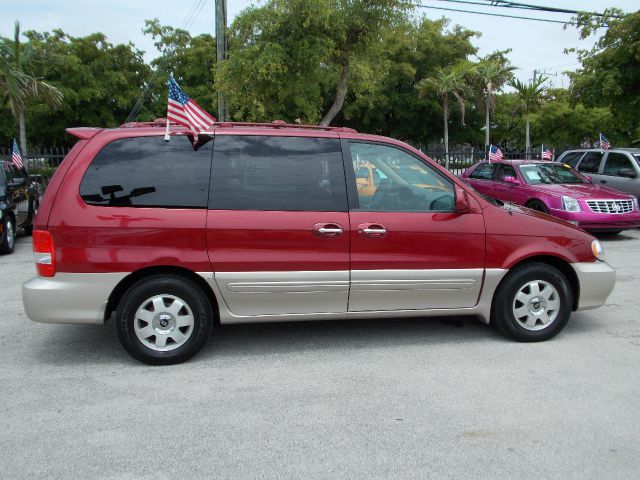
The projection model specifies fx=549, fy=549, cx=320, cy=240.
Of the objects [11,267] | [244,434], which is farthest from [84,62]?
[244,434]

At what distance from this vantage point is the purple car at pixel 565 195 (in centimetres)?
983

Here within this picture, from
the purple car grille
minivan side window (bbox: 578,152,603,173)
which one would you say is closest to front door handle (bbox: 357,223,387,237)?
the purple car grille

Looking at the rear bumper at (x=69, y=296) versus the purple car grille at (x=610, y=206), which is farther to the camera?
the purple car grille at (x=610, y=206)

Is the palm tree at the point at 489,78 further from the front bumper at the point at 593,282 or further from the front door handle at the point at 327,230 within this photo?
the front door handle at the point at 327,230

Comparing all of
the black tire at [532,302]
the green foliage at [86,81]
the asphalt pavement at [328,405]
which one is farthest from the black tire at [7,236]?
the green foliage at [86,81]

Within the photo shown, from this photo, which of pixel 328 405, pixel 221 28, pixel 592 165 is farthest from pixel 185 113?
pixel 592 165

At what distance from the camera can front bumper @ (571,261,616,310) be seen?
4734 millimetres

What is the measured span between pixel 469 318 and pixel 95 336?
353 cm

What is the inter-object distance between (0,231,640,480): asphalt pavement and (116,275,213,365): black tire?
0.41 ft

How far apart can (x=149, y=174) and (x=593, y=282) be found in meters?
3.79

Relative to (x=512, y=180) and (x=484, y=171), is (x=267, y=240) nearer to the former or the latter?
(x=512, y=180)

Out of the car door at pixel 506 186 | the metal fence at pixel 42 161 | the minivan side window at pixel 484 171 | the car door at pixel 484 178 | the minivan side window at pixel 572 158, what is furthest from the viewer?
the metal fence at pixel 42 161

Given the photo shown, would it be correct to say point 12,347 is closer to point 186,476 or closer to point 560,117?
point 186,476

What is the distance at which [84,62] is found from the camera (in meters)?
35.1
